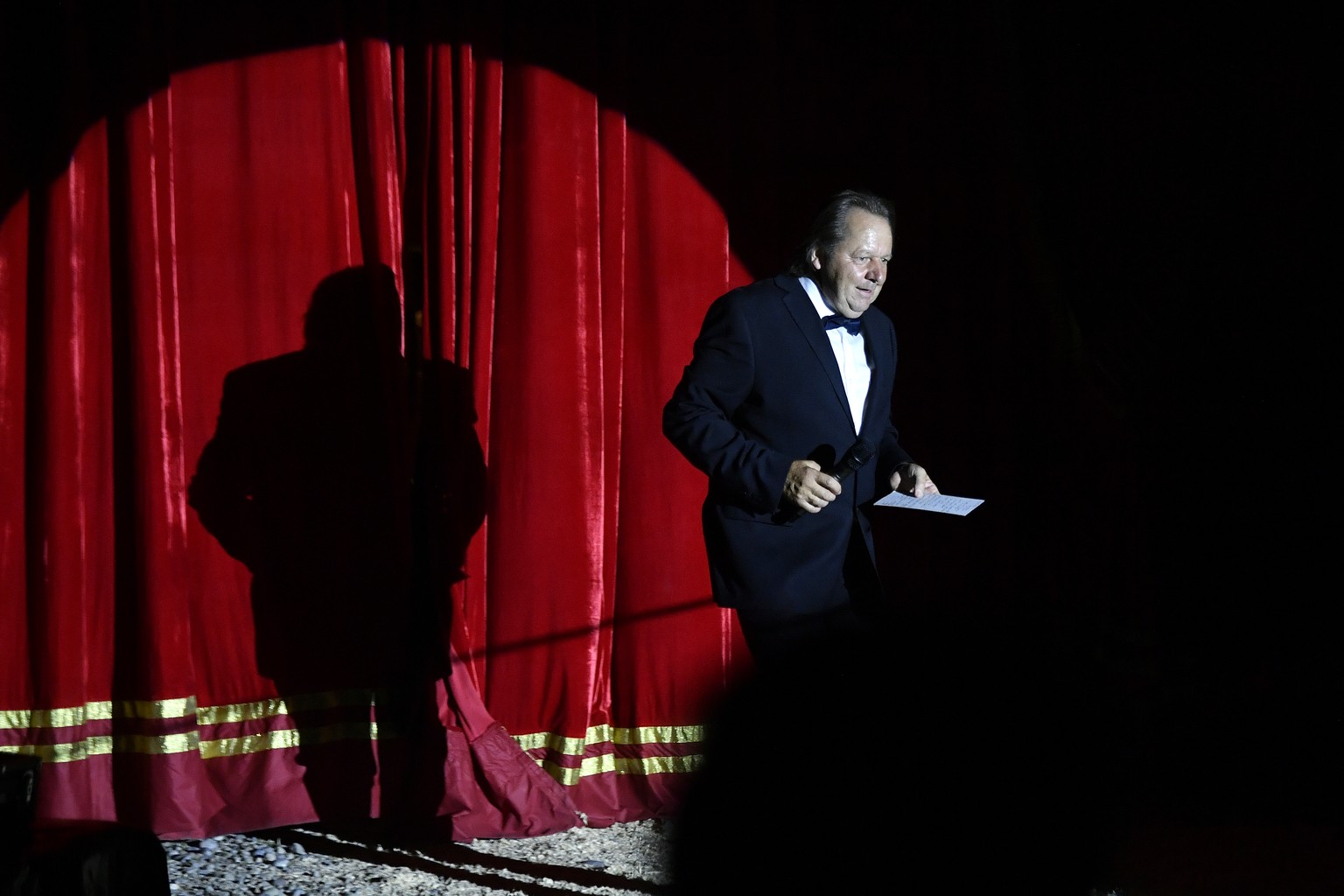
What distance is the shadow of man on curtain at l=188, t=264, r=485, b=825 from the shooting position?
9.87ft

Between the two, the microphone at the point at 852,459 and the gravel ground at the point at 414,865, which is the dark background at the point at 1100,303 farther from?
the microphone at the point at 852,459

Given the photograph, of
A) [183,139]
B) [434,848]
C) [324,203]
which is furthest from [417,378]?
[434,848]

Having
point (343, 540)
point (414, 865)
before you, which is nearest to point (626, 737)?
point (414, 865)

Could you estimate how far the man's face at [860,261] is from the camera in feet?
6.89

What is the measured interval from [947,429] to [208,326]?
2.17 meters

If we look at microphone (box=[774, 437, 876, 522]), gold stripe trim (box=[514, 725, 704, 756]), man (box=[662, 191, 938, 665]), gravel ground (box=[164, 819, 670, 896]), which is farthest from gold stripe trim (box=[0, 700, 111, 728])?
microphone (box=[774, 437, 876, 522])

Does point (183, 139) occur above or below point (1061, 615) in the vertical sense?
above

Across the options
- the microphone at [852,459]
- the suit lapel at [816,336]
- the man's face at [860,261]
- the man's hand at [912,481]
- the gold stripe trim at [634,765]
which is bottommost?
the gold stripe trim at [634,765]

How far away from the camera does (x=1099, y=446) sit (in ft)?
11.5

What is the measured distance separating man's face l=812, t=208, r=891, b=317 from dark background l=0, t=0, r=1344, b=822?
1.24 metres

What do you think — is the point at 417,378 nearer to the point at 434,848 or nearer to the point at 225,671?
the point at 225,671

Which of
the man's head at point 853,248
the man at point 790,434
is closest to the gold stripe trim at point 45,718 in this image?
the man at point 790,434

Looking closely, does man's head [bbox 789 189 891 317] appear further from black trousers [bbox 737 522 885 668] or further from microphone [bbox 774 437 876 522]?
black trousers [bbox 737 522 885 668]

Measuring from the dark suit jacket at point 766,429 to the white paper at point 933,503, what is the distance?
0.37ft
